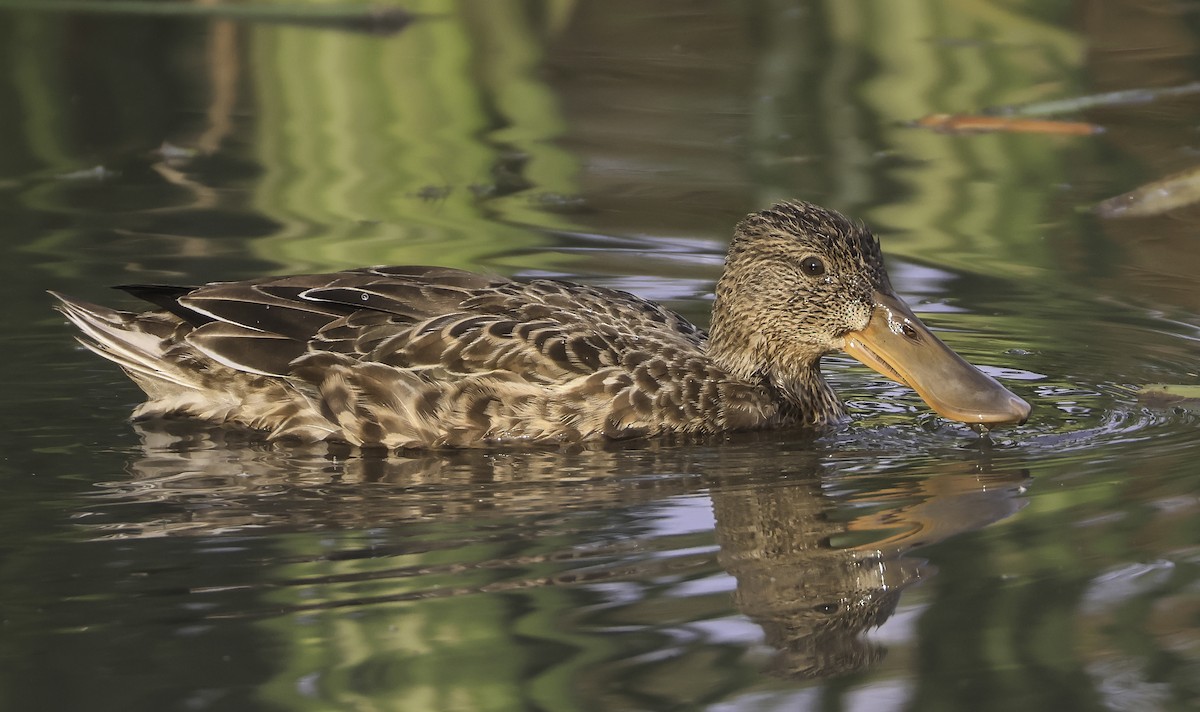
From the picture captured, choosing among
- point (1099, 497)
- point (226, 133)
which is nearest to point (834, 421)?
point (1099, 497)

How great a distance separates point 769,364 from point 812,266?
434 mm

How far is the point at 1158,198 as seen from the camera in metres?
9.97

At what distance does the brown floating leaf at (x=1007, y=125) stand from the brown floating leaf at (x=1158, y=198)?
1339 millimetres

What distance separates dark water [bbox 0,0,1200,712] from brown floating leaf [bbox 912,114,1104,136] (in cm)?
11

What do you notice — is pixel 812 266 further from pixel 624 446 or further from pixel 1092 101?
pixel 1092 101

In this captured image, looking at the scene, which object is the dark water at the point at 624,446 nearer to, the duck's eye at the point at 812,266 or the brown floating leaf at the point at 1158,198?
the brown floating leaf at the point at 1158,198

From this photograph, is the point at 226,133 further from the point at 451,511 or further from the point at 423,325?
the point at 451,511

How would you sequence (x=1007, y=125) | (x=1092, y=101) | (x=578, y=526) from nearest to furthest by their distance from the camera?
A: (x=578, y=526)
(x=1092, y=101)
(x=1007, y=125)

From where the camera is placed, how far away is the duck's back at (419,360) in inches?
273

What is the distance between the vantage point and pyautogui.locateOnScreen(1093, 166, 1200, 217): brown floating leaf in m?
9.84

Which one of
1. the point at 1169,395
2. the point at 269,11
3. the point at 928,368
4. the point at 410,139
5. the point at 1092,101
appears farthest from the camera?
the point at 269,11

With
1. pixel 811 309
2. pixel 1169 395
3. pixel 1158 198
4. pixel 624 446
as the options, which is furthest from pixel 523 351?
pixel 1158 198

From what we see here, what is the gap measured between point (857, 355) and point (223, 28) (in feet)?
28.3

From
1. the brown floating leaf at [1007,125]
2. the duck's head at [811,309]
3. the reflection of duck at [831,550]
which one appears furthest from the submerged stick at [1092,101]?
the reflection of duck at [831,550]
